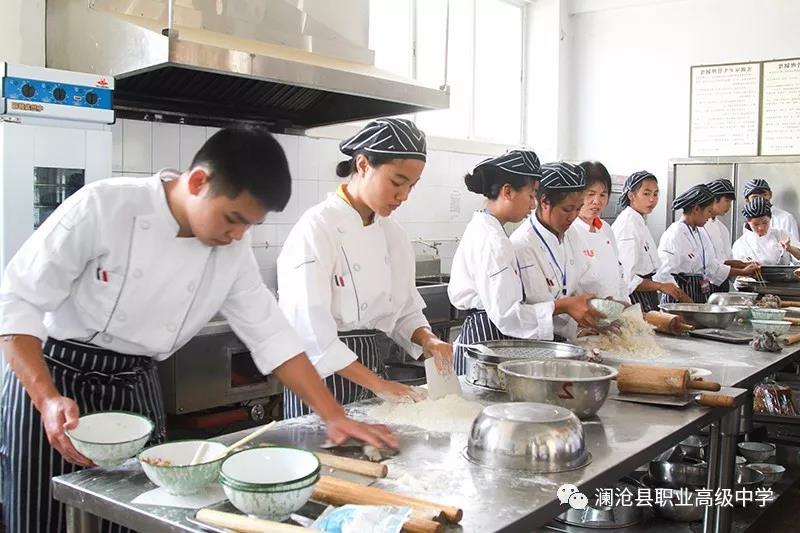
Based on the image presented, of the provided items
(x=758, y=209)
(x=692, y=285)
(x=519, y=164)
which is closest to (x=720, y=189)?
(x=758, y=209)

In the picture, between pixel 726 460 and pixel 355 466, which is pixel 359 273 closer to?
pixel 355 466

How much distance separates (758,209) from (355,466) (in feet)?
20.3

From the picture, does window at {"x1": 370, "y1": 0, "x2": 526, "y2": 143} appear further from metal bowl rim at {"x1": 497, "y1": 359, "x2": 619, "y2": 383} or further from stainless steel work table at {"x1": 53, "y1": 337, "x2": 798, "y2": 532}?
stainless steel work table at {"x1": 53, "y1": 337, "x2": 798, "y2": 532}

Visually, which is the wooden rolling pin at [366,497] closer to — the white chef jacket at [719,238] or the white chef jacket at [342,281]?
the white chef jacket at [342,281]

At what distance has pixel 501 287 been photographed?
115 inches

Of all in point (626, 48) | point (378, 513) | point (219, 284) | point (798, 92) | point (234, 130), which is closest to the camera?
point (378, 513)

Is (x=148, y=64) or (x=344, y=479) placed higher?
(x=148, y=64)

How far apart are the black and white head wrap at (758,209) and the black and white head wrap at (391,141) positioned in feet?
17.8

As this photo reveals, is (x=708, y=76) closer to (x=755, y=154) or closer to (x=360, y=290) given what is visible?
(x=755, y=154)

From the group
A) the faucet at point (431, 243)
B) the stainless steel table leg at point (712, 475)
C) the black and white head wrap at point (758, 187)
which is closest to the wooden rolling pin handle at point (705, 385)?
the stainless steel table leg at point (712, 475)

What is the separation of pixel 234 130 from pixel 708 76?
6.86 m

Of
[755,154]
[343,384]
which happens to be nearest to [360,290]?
[343,384]

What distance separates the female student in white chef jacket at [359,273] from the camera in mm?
2193

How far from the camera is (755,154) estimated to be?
7.36m
